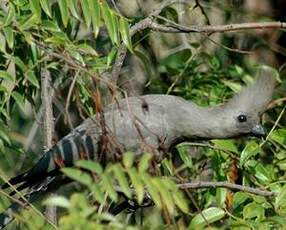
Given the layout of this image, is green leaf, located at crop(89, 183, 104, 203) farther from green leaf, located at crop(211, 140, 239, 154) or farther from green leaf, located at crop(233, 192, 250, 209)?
green leaf, located at crop(211, 140, 239, 154)

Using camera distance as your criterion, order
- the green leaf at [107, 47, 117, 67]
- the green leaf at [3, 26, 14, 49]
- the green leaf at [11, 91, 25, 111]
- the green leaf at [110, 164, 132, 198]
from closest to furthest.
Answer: the green leaf at [110, 164, 132, 198]
the green leaf at [3, 26, 14, 49]
the green leaf at [11, 91, 25, 111]
the green leaf at [107, 47, 117, 67]

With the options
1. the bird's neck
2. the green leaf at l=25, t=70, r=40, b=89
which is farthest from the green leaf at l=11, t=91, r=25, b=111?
the bird's neck

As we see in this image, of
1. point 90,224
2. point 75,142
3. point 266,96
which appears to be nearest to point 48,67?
point 75,142

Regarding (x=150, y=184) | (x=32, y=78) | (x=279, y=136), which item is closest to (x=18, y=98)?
(x=32, y=78)

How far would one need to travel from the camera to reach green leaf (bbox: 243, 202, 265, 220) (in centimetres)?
→ 398

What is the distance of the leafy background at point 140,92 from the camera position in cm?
287

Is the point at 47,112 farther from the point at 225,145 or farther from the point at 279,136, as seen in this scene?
the point at 279,136

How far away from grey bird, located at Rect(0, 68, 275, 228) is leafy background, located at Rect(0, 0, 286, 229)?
0.36 ft

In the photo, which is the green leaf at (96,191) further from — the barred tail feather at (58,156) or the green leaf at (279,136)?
the green leaf at (279,136)

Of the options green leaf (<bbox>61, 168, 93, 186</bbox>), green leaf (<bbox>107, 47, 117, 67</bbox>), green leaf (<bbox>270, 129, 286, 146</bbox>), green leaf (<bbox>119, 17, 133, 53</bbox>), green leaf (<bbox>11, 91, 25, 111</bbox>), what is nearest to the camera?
green leaf (<bbox>61, 168, 93, 186</bbox>)

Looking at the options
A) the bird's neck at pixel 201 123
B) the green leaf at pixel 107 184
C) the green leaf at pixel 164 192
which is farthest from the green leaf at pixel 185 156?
the green leaf at pixel 107 184

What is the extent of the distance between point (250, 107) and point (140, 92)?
54.9 inches

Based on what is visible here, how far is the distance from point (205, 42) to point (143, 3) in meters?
0.53

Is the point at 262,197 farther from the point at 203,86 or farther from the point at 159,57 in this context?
the point at 159,57
